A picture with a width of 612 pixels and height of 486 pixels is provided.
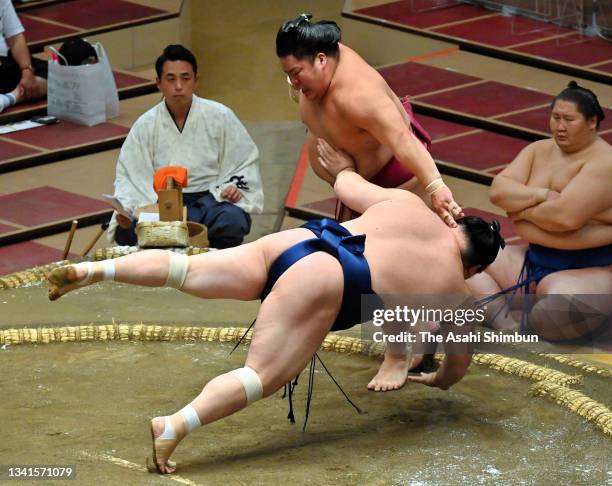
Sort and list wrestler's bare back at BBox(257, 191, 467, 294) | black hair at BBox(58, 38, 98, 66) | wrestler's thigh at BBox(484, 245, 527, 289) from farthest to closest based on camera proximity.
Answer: black hair at BBox(58, 38, 98, 66) < wrestler's thigh at BBox(484, 245, 527, 289) < wrestler's bare back at BBox(257, 191, 467, 294)

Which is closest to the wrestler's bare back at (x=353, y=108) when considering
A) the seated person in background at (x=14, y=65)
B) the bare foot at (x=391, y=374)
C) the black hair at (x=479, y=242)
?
the black hair at (x=479, y=242)

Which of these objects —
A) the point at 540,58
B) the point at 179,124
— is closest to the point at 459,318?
the point at 179,124

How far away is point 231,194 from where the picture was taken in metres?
5.28

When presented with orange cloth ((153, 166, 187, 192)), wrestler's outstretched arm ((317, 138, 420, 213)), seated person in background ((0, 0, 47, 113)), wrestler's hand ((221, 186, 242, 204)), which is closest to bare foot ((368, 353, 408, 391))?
wrestler's outstretched arm ((317, 138, 420, 213))

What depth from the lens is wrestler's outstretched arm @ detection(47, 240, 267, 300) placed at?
3406mm

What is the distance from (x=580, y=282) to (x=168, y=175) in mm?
1461

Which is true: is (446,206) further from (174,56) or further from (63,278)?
(174,56)

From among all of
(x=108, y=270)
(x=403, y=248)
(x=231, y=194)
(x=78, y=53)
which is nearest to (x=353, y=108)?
(x=403, y=248)

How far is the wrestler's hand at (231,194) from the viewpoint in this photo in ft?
17.3

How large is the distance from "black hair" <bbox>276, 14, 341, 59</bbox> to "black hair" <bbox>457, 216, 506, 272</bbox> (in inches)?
24.2

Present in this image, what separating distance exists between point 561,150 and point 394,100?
2.74 ft

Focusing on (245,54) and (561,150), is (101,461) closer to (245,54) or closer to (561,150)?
(561,150)

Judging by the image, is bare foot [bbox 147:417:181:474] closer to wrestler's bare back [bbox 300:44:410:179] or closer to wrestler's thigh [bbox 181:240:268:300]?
wrestler's thigh [bbox 181:240:268:300]

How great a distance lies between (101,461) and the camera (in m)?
3.36
